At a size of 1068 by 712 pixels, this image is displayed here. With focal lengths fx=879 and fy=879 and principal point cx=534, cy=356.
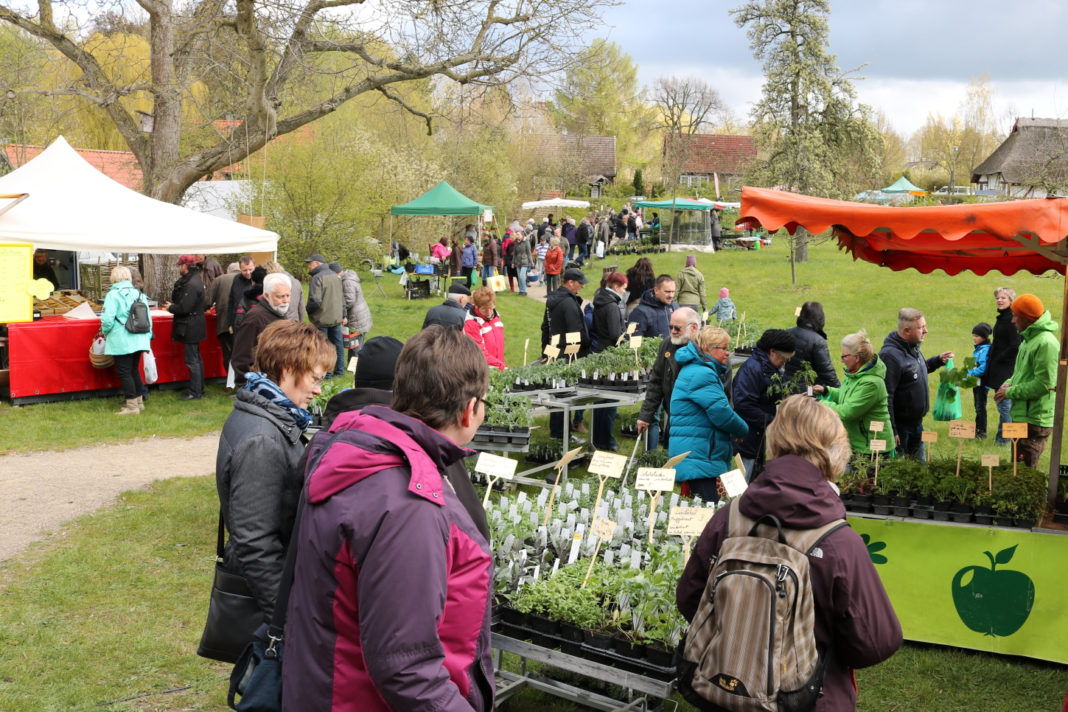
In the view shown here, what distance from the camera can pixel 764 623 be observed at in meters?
2.43

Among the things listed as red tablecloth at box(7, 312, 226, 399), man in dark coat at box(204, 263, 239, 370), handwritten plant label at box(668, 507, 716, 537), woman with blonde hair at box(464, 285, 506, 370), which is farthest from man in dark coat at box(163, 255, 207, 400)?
handwritten plant label at box(668, 507, 716, 537)

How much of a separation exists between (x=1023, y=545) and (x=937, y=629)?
2.14 ft

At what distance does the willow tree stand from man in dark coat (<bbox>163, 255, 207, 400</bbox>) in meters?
22.3

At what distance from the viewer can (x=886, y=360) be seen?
6.84m

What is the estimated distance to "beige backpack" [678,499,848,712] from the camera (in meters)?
2.42

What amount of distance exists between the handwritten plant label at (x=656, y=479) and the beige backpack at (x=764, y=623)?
1.40 m

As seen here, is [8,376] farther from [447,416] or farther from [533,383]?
[447,416]

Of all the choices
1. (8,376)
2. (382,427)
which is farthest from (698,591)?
(8,376)

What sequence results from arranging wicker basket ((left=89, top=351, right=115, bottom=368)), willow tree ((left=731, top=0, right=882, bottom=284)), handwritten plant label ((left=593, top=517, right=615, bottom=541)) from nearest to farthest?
handwritten plant label ((left=593, top=517, right=615, bottom=541))
wicker basket ((left=89, top=351, right=115, bottom=368))
willow tree ((left=731, top=0, right=882, bottom=284))

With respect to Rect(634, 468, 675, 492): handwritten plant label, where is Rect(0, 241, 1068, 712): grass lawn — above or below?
below

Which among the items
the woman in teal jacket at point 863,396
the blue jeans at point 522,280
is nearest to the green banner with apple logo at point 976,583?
the woman in teal jacket at point 863,396

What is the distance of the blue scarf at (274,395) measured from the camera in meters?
3.10

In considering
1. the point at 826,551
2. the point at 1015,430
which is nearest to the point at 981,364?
the point at 1015,430

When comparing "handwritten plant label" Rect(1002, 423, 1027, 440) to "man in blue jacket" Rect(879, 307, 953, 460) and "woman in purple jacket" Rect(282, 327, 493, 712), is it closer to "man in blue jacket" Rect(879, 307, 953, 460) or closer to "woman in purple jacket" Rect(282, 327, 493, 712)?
"man in blue jacket" Rect(879, 307, 953, 460)
